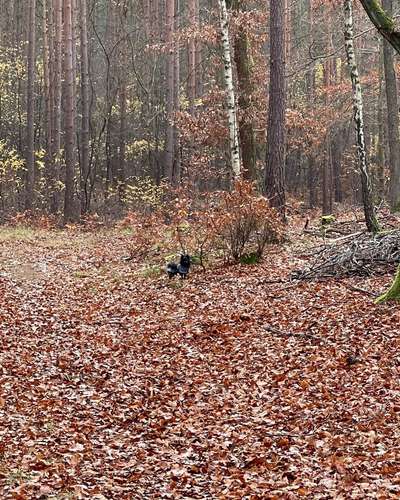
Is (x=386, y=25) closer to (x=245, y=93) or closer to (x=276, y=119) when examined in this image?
(x=276, y=119)

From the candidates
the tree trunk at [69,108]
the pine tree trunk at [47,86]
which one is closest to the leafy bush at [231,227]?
the tree trunk at [69,108]

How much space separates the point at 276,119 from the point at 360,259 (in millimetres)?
4875

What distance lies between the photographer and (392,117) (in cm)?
2020

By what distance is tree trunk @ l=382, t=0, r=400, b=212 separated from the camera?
63.9ft

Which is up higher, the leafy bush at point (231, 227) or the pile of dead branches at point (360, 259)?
the leafy bush at point (231, 227)

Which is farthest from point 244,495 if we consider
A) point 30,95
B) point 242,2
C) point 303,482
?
point 30,95

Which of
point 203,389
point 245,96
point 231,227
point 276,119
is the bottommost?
point 203,389

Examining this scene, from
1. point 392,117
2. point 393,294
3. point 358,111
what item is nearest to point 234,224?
point 358,111

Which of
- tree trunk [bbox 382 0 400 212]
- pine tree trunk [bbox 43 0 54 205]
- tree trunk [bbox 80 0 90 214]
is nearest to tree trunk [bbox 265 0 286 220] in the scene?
tree trunk [bbox 382 0 400 212]

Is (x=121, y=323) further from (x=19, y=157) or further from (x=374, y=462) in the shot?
(x=19, y=157)

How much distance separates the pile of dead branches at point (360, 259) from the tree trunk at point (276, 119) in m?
3.36

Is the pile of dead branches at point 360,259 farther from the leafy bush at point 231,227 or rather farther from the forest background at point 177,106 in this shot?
the forest background at point 177,106

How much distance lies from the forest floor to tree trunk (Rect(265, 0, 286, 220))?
265 cm

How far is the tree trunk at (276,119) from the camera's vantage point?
15883 millimetres
